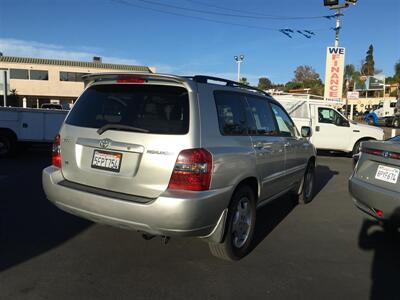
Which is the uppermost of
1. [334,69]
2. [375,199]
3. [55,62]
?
[55,62]

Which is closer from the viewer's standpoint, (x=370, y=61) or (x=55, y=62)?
(x=55, y=62)

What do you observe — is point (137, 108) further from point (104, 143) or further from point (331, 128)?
point (331, 128)

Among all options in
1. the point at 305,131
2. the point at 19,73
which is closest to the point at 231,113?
the point at 305,131

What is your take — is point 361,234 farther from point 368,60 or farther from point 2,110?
point 368,60

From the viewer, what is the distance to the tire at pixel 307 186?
268 inches

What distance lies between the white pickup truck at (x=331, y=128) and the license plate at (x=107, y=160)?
36.5 ft

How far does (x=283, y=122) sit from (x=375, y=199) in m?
1.69

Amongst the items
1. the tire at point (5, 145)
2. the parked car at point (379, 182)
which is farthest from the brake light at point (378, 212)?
the tire at point (5, 145)

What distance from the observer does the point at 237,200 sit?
4.11 meters

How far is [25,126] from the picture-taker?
11922 millimetres

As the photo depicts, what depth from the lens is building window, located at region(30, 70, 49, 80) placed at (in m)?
62.8

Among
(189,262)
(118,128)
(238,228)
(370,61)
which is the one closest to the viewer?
(118,128)

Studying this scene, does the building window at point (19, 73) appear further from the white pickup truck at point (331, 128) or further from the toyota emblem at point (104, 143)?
the toyota emblem at point (104, 143)

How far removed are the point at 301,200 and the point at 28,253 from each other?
14.8 feet
